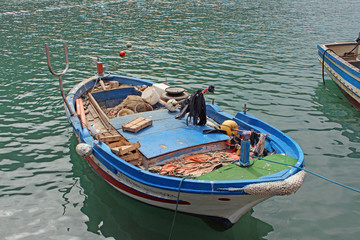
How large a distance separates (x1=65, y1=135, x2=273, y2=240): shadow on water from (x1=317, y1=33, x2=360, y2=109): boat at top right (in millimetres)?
10230

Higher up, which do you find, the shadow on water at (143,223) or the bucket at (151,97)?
the bucket at (151,97)

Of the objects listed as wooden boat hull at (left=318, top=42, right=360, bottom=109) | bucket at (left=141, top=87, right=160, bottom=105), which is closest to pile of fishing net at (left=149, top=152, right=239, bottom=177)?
bucket at (left=141, top=87, right=160, bottom=105)

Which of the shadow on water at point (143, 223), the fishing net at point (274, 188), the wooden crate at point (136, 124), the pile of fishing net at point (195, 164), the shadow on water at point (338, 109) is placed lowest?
the shadow on water at point (143, 223)

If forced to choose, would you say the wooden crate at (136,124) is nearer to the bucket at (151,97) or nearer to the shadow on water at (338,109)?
the bucket at (151,97)

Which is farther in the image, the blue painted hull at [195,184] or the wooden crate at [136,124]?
the wooden crate at [136,124]

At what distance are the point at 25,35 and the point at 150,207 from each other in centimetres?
2613

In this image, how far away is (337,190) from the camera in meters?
10.6

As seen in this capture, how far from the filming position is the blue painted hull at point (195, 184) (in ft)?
24.6

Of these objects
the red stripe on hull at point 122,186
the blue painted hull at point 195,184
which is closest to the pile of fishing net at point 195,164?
the blue painted hull at point 195,184

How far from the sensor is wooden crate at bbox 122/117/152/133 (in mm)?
10641

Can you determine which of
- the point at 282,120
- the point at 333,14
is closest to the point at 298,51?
the point at 282,120

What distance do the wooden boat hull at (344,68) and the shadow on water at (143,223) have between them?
10.2 m

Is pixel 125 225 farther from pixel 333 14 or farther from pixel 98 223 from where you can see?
pixel 333 14

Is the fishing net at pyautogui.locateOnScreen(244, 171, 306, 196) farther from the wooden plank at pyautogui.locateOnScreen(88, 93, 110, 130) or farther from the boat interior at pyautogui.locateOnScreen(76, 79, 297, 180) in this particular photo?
the wooden plank at pyautogui.locateOnScreen(88, 93, 110, 130)
